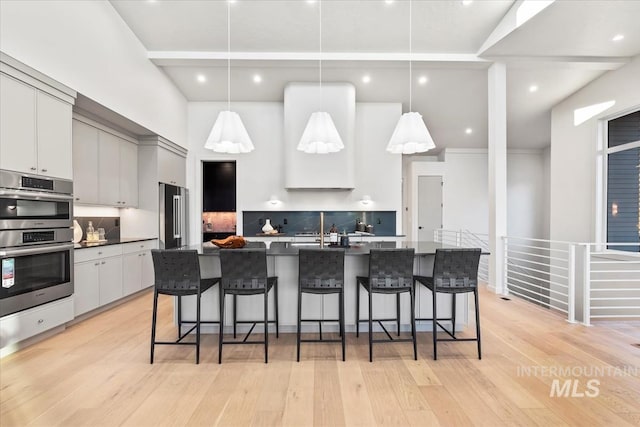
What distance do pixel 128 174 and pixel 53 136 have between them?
1.76 metres

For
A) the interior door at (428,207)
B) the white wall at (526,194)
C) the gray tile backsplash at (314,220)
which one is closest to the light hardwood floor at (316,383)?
the gray tile backsplash at (314,220)

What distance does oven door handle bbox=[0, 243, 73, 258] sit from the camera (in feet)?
8.90

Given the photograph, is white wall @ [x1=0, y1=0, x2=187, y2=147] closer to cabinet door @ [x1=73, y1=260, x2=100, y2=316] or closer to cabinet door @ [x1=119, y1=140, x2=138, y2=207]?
cabinet door @ [x1=119, y1=140, x2=138, y2=207]

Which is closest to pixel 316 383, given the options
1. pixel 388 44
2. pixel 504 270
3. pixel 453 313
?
pixel 453 313

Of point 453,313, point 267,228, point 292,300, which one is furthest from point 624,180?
point 267,228

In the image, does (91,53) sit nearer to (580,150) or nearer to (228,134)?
(228,134)

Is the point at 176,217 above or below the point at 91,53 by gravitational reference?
below

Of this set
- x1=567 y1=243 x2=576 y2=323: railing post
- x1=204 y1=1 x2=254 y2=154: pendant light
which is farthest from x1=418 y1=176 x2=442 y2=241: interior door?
x1=204 y1=1 x2=254 y2=154: pendant light

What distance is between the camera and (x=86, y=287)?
366cm

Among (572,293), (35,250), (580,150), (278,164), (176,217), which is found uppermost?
(580,150)

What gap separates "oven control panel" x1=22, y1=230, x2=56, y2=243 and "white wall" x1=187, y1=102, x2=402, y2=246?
317cm

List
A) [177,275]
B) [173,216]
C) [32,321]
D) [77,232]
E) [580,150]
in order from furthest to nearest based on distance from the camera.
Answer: [580,150], [173,216], [77,232], [32,321], [177,275]

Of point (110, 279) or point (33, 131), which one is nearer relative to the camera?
point (33, 131)

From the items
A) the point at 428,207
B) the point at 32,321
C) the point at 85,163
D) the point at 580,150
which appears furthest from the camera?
the point at 428,207
